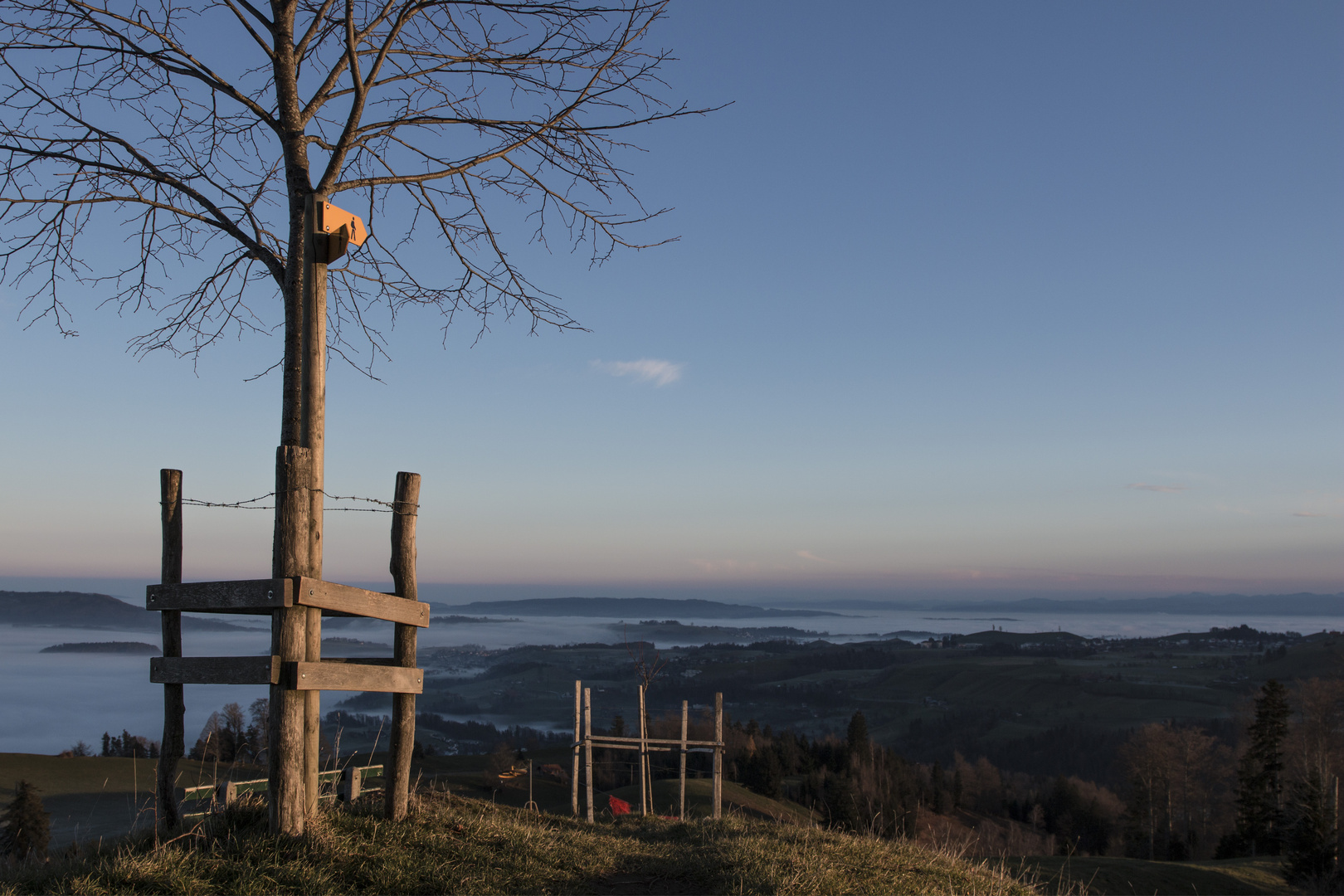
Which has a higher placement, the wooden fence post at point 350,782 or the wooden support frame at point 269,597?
the wooden support frame at point 269,597

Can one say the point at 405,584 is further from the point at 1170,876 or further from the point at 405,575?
the point at 1170,876

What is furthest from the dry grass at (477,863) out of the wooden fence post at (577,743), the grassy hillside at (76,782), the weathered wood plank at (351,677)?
the grassy hillside at (76,782)

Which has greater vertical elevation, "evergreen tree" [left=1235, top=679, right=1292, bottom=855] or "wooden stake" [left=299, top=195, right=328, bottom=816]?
"wooden stake" [left=299, top=195, right=328, bottom=816]

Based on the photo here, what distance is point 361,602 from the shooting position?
5.75 m

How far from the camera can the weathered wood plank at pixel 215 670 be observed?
203 inches

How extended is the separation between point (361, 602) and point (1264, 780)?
206 feet

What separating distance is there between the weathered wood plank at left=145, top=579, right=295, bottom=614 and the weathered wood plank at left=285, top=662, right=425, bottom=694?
455 mm

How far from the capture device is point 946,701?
173000mm

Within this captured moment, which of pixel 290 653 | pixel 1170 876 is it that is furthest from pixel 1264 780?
pixel 290 653

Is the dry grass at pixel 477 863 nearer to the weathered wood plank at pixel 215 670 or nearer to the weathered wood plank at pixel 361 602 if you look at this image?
the weathered wood plank at pixel 215 670

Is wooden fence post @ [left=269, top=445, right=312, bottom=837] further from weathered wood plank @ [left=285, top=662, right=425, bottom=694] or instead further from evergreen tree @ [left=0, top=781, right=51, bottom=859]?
evergreen tree @ [left=0, top=781, right=51, bottom=859]

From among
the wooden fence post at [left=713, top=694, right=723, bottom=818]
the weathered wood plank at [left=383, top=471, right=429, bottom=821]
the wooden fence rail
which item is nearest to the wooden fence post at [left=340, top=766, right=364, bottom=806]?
the wooden fence rail

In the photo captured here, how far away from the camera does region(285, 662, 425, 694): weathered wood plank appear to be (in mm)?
5238

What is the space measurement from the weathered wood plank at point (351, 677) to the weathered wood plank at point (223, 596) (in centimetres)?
45
